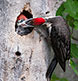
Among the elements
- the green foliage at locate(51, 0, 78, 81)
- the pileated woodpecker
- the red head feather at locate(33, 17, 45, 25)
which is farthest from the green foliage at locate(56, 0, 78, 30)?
the red head feather at locate(33, 17, 45, 25)

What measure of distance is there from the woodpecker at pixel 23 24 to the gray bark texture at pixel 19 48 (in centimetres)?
6

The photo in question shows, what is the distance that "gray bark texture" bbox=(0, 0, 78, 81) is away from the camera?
2.07 metres

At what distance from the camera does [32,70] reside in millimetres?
2174

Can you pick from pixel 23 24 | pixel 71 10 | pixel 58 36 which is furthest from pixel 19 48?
pixel 71 10

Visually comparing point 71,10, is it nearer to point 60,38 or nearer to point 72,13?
point 72,13

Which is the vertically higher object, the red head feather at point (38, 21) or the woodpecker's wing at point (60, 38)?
the red head feather at point (38, 21)

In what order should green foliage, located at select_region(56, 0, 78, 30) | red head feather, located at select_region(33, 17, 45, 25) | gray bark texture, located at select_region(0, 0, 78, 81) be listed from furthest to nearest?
1. green foliage, located at select_region(56, 0, 78, 30)
2. red head feather, located at select_region(33, 17, 45, 25)
3. gray bark texture, located at select_region(0, 0, 78, 81)

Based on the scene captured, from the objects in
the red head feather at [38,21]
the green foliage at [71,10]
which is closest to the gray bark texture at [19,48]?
the red head feather at [38,21]

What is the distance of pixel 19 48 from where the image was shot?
2105 millimetres

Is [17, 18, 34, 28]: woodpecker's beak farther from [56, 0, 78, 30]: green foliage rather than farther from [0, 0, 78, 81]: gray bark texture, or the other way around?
[56, 0, 78, 30]: green foliage

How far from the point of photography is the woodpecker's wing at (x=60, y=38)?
2.24m

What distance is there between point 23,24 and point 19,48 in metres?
0.21

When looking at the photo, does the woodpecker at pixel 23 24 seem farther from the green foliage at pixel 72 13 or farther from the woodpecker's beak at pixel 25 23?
the green foliage at pixel 72 13

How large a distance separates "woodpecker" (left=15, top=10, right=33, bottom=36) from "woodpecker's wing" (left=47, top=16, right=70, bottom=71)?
0.54ft
